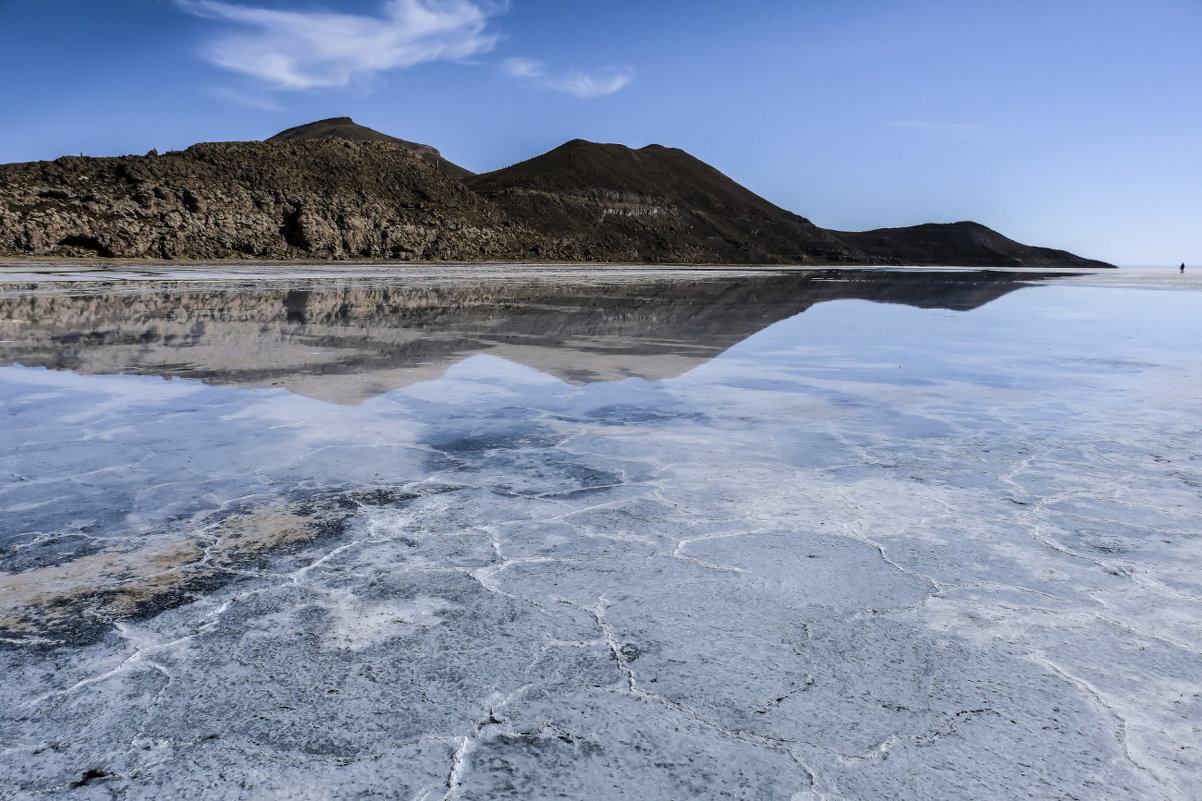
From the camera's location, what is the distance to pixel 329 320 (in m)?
12.4

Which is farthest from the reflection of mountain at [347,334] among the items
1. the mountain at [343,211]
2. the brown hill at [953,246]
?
the brown hill at [953,246]

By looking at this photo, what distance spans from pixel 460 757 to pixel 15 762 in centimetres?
98

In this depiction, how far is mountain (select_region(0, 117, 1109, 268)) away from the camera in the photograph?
45750mm

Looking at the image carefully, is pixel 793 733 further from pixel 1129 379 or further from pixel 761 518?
pixel 1129 379

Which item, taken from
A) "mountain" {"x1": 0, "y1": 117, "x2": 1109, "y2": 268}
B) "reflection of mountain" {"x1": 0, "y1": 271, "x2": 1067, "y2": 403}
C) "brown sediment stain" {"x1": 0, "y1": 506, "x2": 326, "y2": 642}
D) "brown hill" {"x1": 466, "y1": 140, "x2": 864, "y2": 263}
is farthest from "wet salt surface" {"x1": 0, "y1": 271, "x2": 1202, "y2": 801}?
"brown hill" {"x1": 466, "y1": 140, "x2": 864, "y2": 263}

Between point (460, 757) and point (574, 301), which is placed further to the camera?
point (574, 301)

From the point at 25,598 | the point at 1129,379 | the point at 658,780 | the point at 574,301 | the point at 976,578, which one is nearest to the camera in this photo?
the point at 658,780

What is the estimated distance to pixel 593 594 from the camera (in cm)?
273

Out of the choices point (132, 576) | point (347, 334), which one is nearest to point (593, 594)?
point (132, 576)

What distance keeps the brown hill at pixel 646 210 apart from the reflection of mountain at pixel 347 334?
191 feet

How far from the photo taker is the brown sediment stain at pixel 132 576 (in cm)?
251

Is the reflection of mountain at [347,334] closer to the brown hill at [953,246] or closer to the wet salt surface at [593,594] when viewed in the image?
the wet salt surface at [593,594]

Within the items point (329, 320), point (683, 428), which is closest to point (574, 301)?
point (329, 320)

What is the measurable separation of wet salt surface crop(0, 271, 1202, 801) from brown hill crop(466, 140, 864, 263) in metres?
70.3
